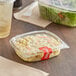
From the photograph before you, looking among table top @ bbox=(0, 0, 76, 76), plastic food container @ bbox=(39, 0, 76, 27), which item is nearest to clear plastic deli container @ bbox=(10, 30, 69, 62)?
table top @ bbox=(0, 0, 76, 76)

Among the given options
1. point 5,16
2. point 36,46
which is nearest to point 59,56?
point 36,46

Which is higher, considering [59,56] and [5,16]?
[5,16]

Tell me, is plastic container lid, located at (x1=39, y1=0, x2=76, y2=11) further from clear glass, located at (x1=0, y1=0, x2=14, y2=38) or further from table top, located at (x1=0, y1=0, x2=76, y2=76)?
clear glass, located at (x1=0, y1=0, x2=14, y2=38)

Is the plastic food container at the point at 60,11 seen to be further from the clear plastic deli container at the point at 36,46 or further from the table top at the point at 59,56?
the clear plastic deli container at the point at 36,46

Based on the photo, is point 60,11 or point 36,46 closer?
point 36,46

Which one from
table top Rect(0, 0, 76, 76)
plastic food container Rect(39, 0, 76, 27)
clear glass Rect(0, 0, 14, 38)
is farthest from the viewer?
plastic food container Rect(39, 0, 76, 27)

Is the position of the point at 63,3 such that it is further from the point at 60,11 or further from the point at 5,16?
the point at 5,16

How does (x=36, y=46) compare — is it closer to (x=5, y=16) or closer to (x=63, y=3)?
(x=5, y=16)
